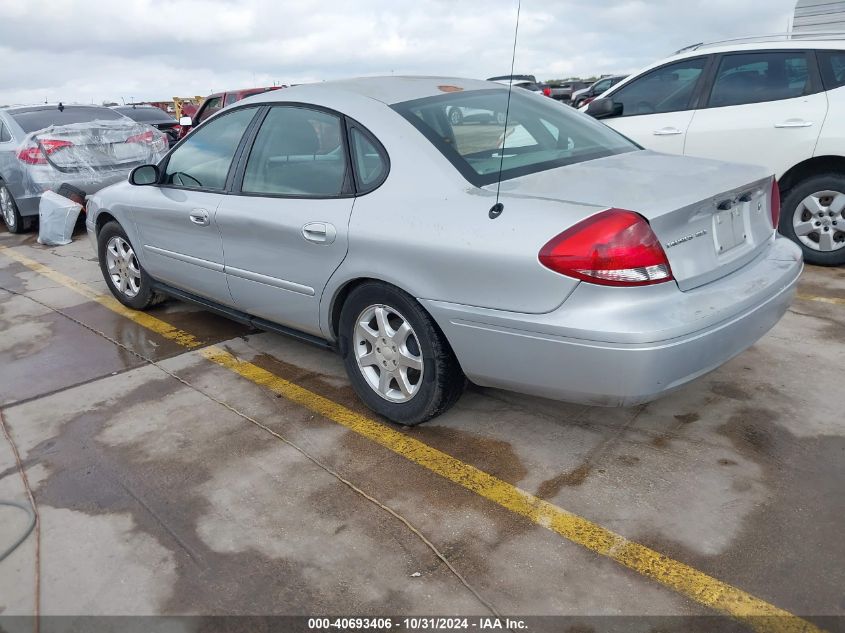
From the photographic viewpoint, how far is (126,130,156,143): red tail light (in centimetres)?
848

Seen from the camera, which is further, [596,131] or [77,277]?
[77,277]

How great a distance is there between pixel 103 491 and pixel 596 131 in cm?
290

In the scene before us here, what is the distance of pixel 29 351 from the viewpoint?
4.54 metres

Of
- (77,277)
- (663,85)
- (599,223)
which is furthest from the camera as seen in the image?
(77,277)

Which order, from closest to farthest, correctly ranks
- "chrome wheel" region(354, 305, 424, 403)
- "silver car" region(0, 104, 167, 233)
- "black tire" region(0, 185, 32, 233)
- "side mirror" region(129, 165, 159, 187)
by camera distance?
1. "chrome wheel" region(354, 305, 424, 403)
2. "side mirror" region(129, 165, 159, 187)
3. "silver car" region(0, 104, 167, 233)
4. "black tire" region(0, 185, 32, 233)

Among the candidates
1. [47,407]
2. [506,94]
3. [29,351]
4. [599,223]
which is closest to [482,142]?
[506,94]

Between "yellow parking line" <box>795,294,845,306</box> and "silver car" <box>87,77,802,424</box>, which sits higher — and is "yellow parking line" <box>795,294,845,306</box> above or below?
below

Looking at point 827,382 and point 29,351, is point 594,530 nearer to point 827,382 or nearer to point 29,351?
point 827,382

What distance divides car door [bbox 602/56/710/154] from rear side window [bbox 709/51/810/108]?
0.61 feet

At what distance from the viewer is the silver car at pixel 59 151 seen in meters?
7.95

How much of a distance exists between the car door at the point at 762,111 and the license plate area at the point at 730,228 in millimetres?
2821

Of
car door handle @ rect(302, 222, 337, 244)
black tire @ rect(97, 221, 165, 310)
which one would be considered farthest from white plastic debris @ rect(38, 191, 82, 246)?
car door handle @ rect(302, 222, 337, 244)

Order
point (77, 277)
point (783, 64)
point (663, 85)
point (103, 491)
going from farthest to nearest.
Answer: point (77, 277) → point (663, 85) → point (783, 64) → point (103, 491)

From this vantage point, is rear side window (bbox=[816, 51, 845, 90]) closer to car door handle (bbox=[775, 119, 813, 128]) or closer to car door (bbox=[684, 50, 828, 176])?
car door (bbox=[684, 50, 828, 176])
